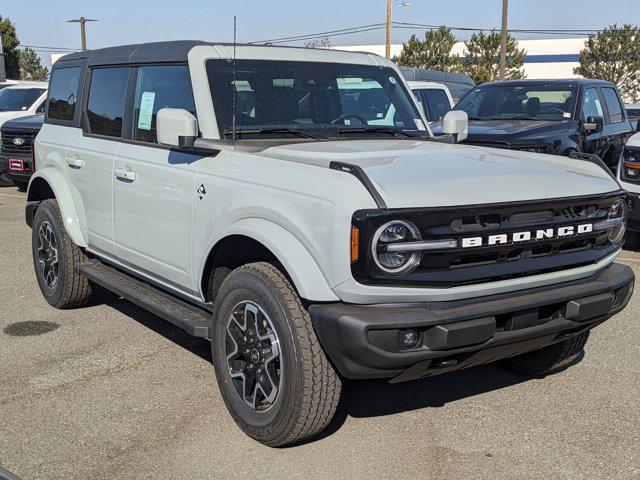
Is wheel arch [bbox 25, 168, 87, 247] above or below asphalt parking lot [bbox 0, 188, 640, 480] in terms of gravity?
above

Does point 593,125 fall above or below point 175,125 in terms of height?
below

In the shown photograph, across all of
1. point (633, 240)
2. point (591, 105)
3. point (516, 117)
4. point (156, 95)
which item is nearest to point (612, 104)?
point (591, 105)

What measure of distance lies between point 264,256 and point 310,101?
1.25 metres

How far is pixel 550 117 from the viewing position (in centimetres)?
959

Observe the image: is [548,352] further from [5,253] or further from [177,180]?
[5,253]

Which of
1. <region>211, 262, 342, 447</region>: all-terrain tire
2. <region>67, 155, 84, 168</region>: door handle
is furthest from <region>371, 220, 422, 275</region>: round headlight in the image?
<region>67, 155, 84, 168</region>: door handle

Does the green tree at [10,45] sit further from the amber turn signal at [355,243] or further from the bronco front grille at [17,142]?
the amber turn signal at [355,243]

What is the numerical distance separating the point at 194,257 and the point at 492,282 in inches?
63.1

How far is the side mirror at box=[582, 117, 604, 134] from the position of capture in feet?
30.2

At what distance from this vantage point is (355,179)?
3.31 m

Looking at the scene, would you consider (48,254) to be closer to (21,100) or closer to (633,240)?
(633,240)

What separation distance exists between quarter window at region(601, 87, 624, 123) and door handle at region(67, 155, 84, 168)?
24.2 feet

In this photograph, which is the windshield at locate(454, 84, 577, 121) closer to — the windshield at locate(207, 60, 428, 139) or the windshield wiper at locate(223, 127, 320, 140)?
the windshield at locate(207, 60, 428, 139)

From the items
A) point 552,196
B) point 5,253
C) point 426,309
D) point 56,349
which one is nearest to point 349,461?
point 426,309
